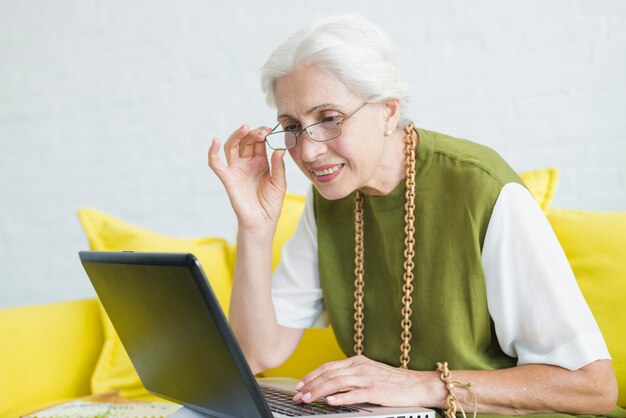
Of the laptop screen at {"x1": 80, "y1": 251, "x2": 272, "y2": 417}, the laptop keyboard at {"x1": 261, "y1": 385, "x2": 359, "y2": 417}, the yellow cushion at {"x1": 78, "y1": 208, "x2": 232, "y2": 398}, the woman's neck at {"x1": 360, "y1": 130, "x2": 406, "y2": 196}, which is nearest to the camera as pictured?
the laptop screen at {"x1": 80, "y1": 251, "x2": 272, "y2": 417}

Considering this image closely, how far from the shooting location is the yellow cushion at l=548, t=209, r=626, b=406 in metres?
1.67

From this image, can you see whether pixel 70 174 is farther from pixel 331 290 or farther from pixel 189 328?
pixel 189 328

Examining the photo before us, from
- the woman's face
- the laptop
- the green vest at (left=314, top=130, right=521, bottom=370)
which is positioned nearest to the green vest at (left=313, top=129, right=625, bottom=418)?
the green vest at (left=314, top=130, right=521, bottom=370)

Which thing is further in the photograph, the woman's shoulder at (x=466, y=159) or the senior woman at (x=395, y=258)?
the woman's shoulder at (x=466, y=159)

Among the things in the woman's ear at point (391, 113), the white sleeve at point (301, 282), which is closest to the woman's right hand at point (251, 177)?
the white sleeve at point (301, 282)

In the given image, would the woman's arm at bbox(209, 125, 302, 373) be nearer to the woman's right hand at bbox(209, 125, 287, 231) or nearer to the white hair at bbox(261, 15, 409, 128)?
the woman's right hand at bbox(209, 125, 287, 231)

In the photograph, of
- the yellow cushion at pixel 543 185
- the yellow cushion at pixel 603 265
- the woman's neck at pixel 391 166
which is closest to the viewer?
the woman's neck at pixel 391 166

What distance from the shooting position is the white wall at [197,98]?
2.45 metres

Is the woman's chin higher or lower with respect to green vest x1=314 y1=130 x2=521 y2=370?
higher

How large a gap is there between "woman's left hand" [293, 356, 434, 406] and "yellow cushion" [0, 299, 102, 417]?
0.86m

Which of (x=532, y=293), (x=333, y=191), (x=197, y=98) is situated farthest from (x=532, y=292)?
(x=197, y=98)

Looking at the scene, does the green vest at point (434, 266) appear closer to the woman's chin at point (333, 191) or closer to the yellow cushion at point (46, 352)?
the woman's chin at point (333, 191)

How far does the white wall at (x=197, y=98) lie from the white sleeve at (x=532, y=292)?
113cm

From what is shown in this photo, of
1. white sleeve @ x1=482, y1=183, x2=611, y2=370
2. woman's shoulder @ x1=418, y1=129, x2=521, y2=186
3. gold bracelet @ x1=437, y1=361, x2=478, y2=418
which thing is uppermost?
woman's shoulder @ x1=418, y1=129, x2=521, y2=186
